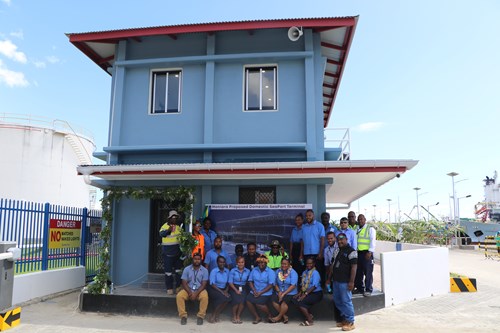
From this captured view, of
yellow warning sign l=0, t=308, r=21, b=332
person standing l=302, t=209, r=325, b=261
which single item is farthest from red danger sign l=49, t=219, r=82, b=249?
person standing l=302, t=209, r=325, b=261

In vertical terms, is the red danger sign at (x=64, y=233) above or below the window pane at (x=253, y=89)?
below

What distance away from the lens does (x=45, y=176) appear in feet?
80.6

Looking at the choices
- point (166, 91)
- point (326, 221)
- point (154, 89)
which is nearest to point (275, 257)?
point (326, 221)

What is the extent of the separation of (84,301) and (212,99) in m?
5.60

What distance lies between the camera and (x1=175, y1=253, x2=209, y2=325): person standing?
24.6ft

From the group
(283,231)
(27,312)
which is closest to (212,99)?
(283,231)

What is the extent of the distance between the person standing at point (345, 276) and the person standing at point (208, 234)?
2.88m

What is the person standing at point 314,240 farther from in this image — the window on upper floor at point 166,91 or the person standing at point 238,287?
the window on upper floor at point 166,91

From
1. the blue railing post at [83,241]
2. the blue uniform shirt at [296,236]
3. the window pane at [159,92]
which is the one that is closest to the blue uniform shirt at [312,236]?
the blue uniform shirt at [296,236]

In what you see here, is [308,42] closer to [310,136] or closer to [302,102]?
[302,102]

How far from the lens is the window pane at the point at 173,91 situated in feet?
34.9

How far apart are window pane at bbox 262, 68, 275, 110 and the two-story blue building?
3 cm

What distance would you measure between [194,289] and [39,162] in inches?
815

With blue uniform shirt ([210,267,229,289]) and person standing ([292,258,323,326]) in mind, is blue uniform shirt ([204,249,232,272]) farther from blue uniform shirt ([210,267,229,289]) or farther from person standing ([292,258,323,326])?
person standing ([292,258,323,326])
